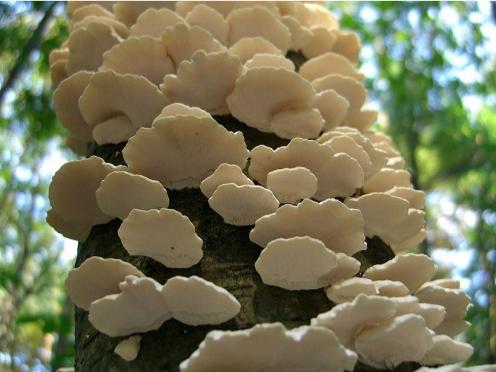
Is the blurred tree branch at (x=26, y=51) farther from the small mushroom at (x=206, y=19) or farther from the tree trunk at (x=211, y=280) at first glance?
the tree trunk at (x=211, y=280)

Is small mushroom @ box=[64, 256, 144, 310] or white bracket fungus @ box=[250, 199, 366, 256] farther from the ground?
small mushroom @ box=[64, 256, 144, 310]

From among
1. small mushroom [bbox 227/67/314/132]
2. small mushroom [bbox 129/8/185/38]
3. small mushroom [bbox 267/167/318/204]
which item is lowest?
small mushroom [bbox 267/167/318/204]

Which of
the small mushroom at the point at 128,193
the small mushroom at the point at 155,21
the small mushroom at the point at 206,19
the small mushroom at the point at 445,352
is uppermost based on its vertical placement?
the small mushroom at the point at 155,21

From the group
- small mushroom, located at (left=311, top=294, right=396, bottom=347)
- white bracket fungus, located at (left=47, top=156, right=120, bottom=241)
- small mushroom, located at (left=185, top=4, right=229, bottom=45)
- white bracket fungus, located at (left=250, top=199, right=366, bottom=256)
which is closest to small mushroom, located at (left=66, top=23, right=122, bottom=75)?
small mushroom, located at (left=185, top=4, right=229, bottom=45)

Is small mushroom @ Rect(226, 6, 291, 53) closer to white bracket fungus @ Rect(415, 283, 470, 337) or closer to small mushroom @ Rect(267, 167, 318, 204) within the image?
small mushroom @ Rect(267, 167, 318, 204)

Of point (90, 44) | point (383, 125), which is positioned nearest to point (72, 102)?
point (90, 44)

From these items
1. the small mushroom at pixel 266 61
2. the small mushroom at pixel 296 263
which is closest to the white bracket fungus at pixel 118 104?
the small mushroom at pixel 266 61

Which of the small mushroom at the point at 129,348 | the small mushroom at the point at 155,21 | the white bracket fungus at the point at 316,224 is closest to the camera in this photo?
the small mushroom at the point at 129,348

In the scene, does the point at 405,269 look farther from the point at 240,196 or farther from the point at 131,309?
the point at 131,309

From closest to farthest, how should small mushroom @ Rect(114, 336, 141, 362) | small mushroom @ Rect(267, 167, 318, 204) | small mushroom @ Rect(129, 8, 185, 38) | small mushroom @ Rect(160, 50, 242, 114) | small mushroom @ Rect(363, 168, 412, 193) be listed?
1. small mushroom @ Rect(114, 336, 141, 362)
2. small mushroom @ Rect(267, 167, 318, 204)
3. small mushroom @ Rect(160, 50, 242, 114)
4. small mushroom @ Rect(363, 168, 412, 193)
5. small mushroom @ Rect(129, 8, 185, 38)
